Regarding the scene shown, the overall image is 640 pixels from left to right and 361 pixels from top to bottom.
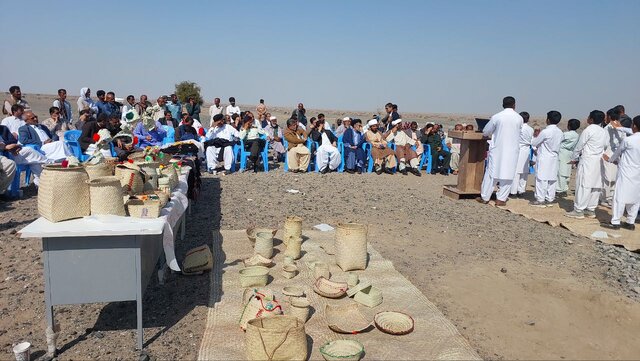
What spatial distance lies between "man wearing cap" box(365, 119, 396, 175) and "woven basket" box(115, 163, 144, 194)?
8246 mm

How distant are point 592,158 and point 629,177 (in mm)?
817

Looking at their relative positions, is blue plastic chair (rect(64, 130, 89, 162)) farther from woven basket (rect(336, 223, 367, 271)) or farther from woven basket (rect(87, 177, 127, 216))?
woven basket (rect(336, 223, 367, 271))

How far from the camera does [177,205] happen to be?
4172 mm

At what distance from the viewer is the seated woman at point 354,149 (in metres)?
11.5

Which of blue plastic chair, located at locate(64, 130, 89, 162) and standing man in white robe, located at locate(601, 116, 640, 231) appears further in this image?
blue plastic chair, located at locate(64, 130, 89, 162)

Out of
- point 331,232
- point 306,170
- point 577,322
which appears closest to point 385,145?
point 306,170

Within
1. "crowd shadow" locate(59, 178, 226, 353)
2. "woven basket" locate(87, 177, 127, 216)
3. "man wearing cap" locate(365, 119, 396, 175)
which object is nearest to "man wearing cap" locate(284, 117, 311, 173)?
"man wearing cap" locate(365, 119, 396, 175)

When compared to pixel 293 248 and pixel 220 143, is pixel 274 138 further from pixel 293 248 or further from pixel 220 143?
pixel 293 248

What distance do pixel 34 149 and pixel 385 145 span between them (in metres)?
7.81

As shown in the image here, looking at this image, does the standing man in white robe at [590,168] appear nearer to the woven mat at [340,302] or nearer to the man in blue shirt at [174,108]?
the woven mat at [340,302]

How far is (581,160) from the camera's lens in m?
7.64

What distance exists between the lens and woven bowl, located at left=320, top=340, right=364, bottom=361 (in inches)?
120

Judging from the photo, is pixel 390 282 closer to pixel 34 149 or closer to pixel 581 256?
pixel 581 256

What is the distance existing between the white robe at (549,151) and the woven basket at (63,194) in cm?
782
